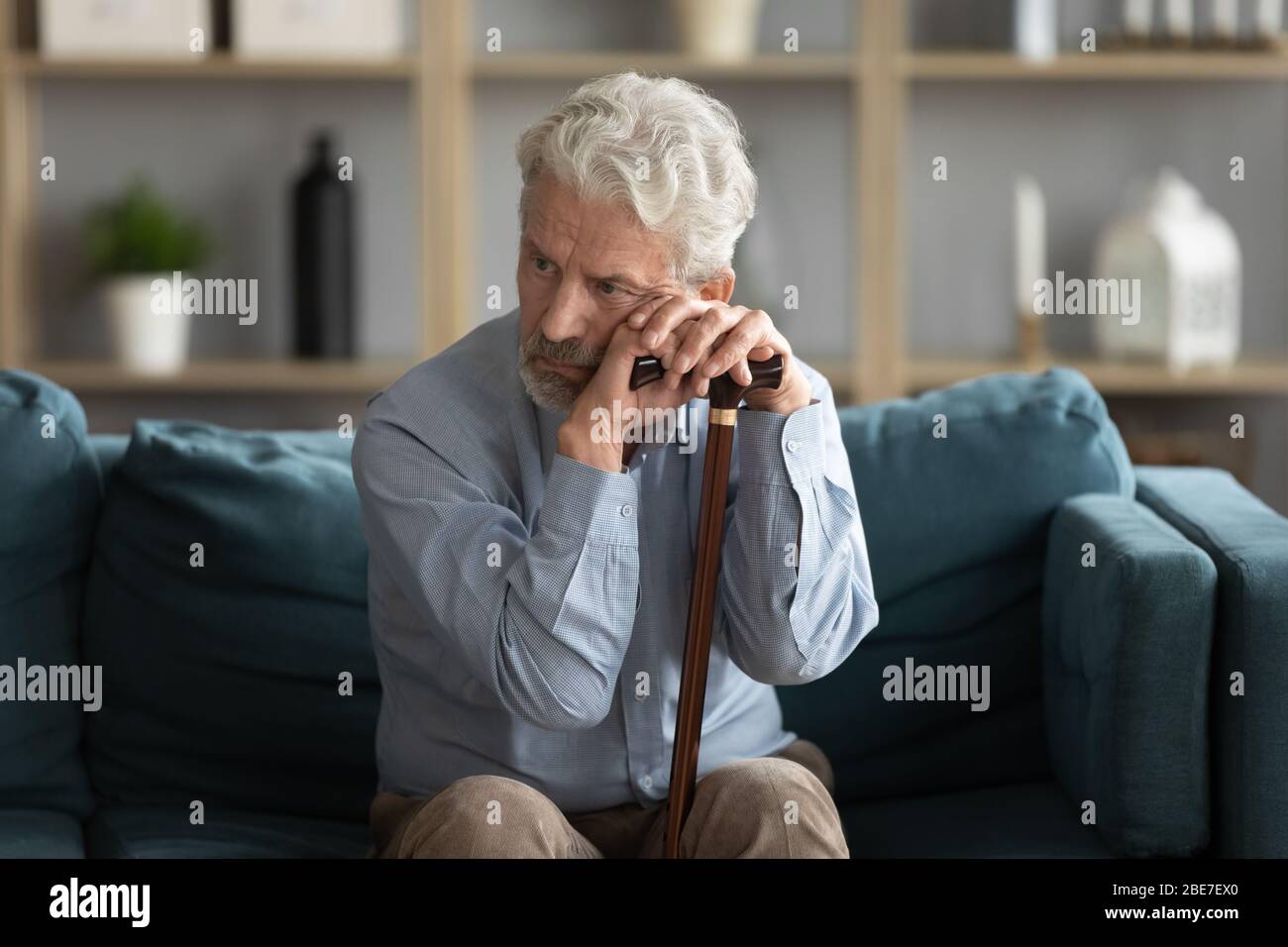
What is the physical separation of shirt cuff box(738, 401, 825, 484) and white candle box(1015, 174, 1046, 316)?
1917 mm

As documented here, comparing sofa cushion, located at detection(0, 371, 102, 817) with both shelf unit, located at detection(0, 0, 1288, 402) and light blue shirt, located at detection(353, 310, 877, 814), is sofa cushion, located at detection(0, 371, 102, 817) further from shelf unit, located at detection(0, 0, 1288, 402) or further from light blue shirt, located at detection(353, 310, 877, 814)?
shelf unit, located at detection(0, 0, 1288, 402)

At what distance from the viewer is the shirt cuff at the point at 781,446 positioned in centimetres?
146

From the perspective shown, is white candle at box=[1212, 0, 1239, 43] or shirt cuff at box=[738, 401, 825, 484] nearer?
shirt cuff at box=[738, 401, 825, 484]

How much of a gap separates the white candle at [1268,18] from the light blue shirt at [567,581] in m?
2.12

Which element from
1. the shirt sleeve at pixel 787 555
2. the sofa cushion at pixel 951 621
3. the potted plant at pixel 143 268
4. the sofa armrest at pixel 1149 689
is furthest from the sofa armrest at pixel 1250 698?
the potted plant at pixel 143 268

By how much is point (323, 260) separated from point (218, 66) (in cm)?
45

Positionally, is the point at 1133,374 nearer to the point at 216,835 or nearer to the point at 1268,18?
the point at 1268,18

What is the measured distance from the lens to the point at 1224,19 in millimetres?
3170

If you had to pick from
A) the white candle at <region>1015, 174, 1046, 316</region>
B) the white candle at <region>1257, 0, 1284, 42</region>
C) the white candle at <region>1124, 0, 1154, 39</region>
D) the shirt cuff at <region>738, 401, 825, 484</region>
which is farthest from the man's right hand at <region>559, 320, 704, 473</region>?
the white candle at <region>1257, 0, 1284, 42</region>

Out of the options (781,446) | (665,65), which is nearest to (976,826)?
(781,446)

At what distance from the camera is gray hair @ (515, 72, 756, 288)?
138 cm

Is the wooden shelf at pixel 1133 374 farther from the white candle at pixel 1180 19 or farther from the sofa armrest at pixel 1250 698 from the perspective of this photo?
the sofa armrest at pixel 1250 698

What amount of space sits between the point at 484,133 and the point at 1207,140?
1.65 meters
